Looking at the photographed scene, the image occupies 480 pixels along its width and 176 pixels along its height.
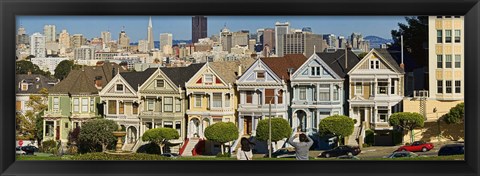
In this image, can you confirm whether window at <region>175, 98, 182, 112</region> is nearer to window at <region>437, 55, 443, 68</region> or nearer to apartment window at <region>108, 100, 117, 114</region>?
apartment window at <region>108, 100, 117, 114</region>

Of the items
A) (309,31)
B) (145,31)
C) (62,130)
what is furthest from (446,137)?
(62,130)

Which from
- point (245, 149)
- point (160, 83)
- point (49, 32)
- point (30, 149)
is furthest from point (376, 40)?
point (30, 149)

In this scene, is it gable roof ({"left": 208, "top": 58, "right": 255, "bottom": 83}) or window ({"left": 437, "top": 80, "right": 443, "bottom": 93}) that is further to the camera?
gable roof ({"left": 208, "top": 58, "right": 255, "bottom": 83})

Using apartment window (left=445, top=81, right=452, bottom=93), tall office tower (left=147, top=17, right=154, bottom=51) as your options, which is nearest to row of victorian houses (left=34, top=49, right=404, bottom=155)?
tall office tower (left=147, top=17, right=154, bottom=51)

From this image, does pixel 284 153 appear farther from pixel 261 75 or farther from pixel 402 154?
pixel 402 154

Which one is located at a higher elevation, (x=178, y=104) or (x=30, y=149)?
(x=178, y=104)
